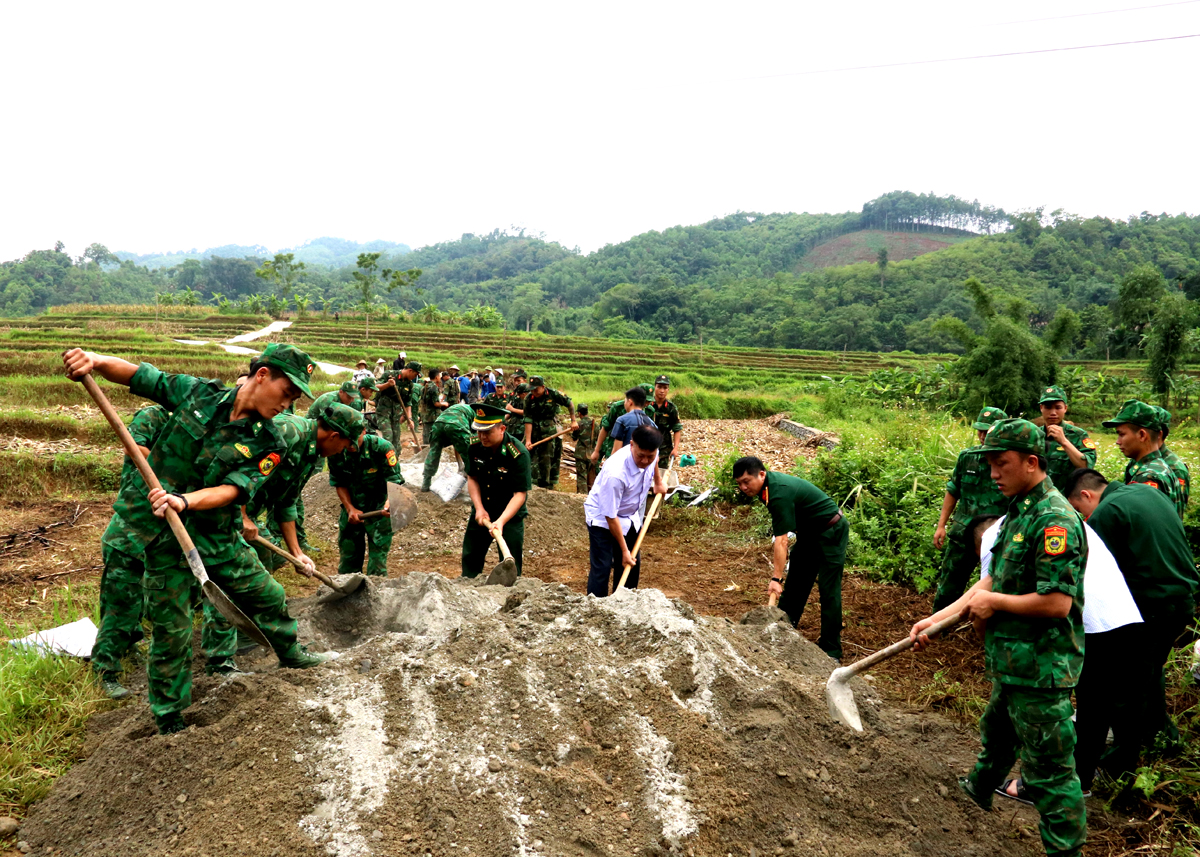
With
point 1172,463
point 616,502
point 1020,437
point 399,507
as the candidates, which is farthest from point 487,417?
point 1172,463

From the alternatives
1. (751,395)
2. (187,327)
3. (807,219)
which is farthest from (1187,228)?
(187,327)

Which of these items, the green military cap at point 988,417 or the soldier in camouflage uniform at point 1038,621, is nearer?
the soldier in camouflage uniform at point 1038,621

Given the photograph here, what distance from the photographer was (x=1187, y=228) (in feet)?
233

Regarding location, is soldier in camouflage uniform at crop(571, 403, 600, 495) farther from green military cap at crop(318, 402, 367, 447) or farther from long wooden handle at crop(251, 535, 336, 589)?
long wooden handle at crop(251, 535, 336, 589)

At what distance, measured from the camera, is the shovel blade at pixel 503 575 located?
16.0 feet

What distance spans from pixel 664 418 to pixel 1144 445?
495cm

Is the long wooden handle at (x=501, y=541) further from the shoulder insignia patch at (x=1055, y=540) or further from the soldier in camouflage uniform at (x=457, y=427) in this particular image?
the shoulder insignia patch at (x=1055, y=540)

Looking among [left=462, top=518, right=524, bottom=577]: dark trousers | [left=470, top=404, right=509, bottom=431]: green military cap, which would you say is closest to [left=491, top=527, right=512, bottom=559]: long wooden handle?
[left=462, top=518, right=524, bottom=577]: dark trousers

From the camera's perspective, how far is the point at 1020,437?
8.82 ft

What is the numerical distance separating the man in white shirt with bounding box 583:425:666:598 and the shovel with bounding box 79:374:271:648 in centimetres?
215

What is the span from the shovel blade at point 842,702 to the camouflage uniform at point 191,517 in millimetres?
2663

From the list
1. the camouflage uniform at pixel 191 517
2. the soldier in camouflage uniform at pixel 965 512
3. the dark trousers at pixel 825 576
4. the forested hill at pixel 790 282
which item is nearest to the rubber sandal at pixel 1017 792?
the dark trousers at pixel 825 576

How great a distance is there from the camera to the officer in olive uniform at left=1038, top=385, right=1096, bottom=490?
5.08m

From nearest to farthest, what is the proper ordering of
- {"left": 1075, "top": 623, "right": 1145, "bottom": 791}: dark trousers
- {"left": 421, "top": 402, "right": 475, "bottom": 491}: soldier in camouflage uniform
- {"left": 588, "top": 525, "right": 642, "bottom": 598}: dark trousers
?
{"left": 1075, "top": 623, "right": 1145, "bottom": 791}: dark trousers → {"left": 588, "top": 525, "right": 642, "bottom": 598}: dark trousers → {"left": 421, "top": 402, "right": 475, "bottom": 491}: soldier in camouflage uniform
